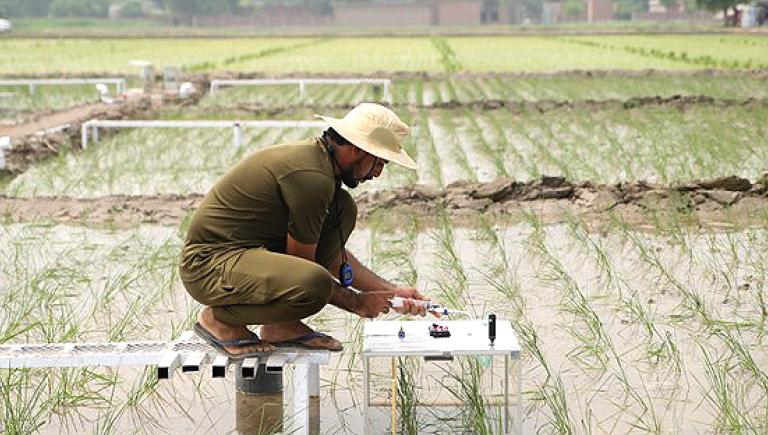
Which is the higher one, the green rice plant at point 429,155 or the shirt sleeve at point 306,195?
the shirt sleeve at point 306,195

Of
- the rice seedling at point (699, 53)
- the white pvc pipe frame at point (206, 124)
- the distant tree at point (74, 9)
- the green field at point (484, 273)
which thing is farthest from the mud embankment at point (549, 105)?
the distant tree at point (74, 9)

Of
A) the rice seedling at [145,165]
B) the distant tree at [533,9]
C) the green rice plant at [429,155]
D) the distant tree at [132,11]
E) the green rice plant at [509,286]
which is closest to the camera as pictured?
the green rice plant at [509,286]

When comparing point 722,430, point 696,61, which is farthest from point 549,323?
point 696,61

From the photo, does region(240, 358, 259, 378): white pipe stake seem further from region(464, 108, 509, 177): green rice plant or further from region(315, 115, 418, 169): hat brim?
region(464, 108, 509, 177): green rice plant

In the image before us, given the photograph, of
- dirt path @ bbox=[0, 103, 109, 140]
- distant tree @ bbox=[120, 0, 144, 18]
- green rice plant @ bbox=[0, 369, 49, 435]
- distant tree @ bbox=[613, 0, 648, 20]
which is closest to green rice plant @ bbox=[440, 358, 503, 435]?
green rice plant @ bbox=[0, 369, 49, 435]

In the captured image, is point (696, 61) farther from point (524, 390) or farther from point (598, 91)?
point (524, 390)

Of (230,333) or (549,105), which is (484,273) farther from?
(549,105)

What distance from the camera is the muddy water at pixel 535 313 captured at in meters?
3.89

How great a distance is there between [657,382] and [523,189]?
3.68 metres

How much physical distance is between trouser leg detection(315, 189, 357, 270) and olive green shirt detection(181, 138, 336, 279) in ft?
0.43

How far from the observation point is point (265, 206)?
140 inches

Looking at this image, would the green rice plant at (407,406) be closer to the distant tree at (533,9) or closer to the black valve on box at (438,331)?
the black valve on box at (438,331)

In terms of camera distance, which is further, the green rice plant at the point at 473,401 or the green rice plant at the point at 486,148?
the green rice plant at the point at 486,148

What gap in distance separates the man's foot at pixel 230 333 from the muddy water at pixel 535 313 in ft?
A: 0.72
